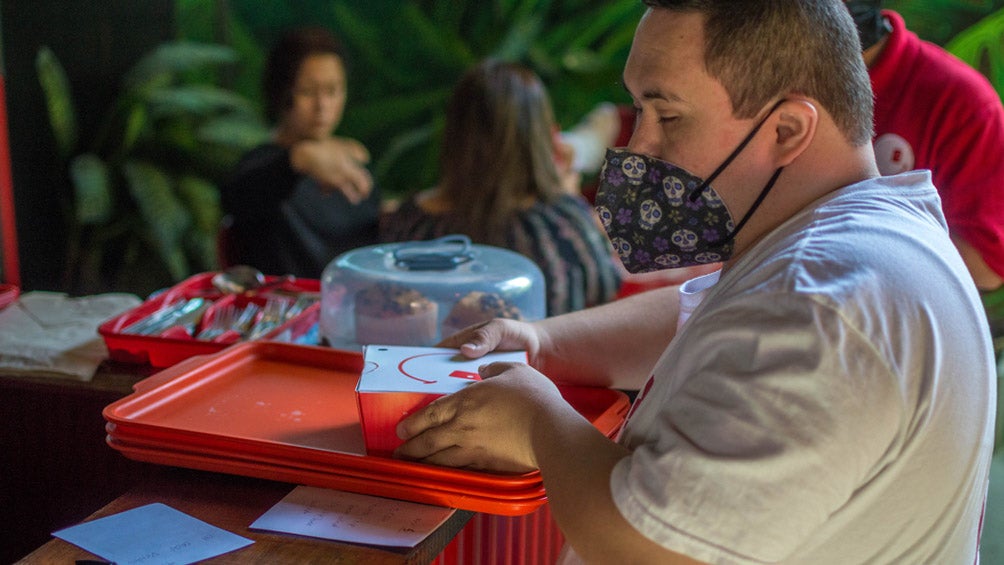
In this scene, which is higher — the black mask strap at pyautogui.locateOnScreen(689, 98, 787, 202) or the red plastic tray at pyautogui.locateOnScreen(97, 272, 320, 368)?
the black mask strap at pyautogui.locateOnScreen(689, 98, 787, 202)

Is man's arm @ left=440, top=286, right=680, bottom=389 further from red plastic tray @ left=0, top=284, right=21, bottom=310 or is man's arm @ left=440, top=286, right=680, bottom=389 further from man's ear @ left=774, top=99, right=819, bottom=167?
red plastic tray @ left=0, top=284, right=21, bottom=310

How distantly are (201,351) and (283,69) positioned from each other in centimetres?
203

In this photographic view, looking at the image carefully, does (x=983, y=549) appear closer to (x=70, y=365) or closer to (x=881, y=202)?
(x=881, y=202)

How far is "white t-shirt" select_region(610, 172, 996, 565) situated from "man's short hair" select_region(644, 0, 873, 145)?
14cm

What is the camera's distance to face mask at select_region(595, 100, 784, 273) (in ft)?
3.58

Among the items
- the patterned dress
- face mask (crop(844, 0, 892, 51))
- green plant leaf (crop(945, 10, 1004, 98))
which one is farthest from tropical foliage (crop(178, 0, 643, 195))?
face mask (crop(844, 0, 892, 51))

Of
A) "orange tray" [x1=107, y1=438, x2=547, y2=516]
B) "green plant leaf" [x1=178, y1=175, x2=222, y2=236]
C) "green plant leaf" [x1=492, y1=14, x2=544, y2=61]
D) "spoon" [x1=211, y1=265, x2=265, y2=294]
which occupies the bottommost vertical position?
"green plant leaf" [x1=178, y1=175, x2=222, y2=236]

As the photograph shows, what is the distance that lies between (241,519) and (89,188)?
4271mm

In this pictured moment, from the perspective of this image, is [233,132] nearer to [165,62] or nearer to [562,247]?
[165,62]

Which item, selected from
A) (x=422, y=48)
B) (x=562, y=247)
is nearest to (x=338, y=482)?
(x=562, y=247)

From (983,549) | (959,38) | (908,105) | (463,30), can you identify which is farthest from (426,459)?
(463,30)

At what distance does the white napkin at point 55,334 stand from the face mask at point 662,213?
1.10 metres

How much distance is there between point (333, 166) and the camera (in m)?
3.30

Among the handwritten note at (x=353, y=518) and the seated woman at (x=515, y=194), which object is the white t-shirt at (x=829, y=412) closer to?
the handwritten note at (x=353, y=518)
